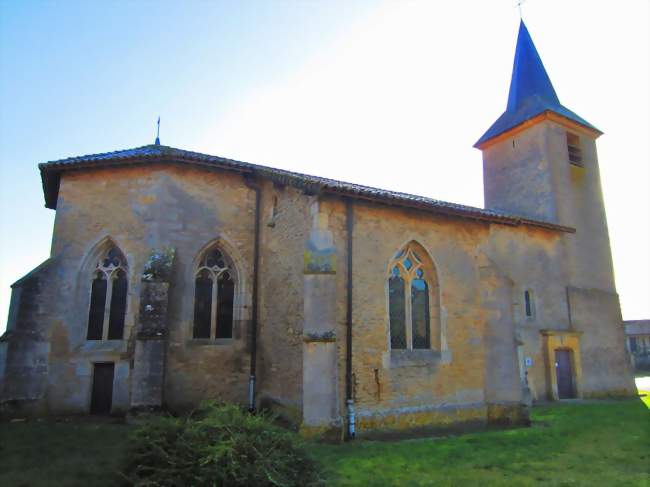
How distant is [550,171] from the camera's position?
20.1 metres

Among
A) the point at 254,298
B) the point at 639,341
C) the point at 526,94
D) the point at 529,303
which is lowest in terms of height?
the point at 639,341

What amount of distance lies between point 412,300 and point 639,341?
38.1m

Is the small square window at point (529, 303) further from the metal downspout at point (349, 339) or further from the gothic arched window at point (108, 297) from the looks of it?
the gothic arched window at point (108, 297)

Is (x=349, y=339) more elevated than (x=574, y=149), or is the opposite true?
(x=574, y=149)

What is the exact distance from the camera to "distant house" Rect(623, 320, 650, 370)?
38688 mm

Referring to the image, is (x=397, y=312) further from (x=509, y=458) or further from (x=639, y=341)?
(x=639, y=341)

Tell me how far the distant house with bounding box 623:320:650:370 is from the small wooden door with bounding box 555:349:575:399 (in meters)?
26.5

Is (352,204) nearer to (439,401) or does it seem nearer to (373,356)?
(373,356)

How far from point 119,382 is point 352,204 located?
748cm

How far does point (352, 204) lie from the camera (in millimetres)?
11227

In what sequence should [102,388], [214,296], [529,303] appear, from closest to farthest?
[102,388] < [214,296] < [529,303]

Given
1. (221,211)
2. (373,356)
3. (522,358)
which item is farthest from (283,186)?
(522,358)

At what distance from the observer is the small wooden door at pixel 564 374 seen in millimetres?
17219

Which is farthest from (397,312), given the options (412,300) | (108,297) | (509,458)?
(108,297)
